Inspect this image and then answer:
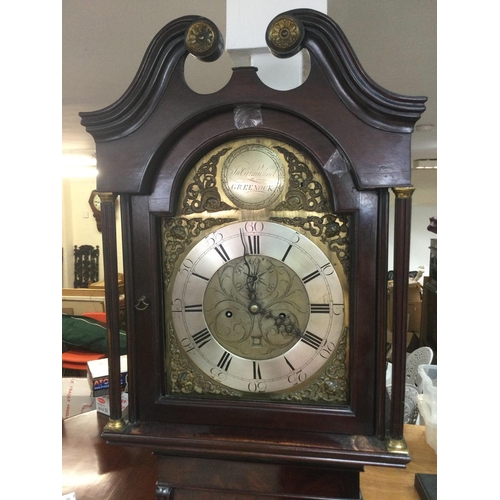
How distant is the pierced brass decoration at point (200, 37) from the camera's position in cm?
60

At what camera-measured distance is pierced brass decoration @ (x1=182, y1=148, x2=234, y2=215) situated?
2.21ft

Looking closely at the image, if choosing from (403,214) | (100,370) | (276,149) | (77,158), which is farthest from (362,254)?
(77,158)

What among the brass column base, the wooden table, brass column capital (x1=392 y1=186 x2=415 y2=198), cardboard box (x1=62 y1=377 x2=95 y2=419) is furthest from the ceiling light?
the brass column base

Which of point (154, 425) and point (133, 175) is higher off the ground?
point (133, 175)

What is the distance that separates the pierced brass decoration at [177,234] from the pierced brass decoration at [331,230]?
5.9 inches

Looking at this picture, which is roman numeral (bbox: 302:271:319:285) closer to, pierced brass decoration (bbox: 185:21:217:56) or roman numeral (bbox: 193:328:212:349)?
roman numeral (bbox: 193:328:212:349)

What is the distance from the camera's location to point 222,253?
0.67 m

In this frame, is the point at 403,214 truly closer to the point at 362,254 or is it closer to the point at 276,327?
the point at 362,254

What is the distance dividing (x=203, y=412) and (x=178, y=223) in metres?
0.32

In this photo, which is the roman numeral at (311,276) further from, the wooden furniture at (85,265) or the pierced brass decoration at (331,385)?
the wooden furniture at (85,265)

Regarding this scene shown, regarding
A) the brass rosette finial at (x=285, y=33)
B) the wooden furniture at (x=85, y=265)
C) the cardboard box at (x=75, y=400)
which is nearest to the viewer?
the brass rosette finial at (x=285, y=33)

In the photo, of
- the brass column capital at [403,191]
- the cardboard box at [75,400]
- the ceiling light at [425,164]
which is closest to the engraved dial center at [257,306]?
the brass column capital at [403,191]

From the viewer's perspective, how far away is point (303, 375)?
2.16 ft

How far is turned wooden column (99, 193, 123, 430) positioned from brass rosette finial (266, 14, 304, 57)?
13.8 inches
